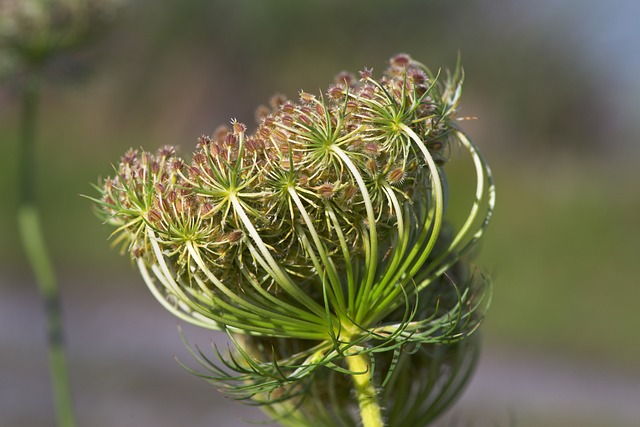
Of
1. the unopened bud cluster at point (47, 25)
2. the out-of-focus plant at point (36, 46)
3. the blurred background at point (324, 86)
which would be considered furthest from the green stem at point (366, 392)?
the blurred background at point (324, 86)

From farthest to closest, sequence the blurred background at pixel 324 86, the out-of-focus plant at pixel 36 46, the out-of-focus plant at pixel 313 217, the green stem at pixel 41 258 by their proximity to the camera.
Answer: the blurred background at pixel 324 86
the out-of-focus plant at pixel 36 46
the green stem at pixel 41 258
the out-of-focus plant at pixel 313 217

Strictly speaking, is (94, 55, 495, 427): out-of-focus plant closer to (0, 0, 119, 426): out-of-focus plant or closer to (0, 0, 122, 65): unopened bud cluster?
(0, 0, 119, 426): out-of-focus plant

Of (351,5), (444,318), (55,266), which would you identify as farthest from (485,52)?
(444,318)

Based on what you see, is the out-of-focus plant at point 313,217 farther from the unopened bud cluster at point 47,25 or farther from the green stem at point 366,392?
the unopened bud cluster at point 47,25

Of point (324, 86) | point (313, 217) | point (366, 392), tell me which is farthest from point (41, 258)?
point (324, 86)

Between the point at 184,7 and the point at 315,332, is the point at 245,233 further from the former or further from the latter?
the point at 184,7

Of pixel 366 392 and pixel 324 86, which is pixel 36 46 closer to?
pixel 366 392

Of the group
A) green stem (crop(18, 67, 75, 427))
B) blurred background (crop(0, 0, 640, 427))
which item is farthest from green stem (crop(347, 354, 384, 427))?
blurred background (crop(0, 0, 640, 427))
